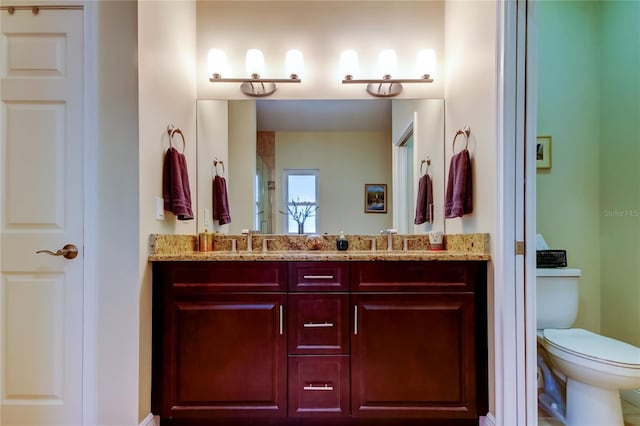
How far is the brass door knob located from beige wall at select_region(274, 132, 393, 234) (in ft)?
3.70

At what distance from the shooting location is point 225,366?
1.55 metres

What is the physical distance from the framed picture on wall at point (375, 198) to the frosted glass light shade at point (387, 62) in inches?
28.9

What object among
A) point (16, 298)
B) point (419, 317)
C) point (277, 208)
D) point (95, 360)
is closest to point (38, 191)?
point (16, 298)

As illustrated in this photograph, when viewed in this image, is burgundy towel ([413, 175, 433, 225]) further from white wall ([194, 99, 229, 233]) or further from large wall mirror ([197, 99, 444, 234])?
white wall ([194, 99, 229, 233])

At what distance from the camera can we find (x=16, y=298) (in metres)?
1.51

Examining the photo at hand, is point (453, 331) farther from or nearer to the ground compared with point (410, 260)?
nearer to the ground

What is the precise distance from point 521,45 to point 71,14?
207 centimetres

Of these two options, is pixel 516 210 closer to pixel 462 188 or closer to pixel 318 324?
pixel 462 188

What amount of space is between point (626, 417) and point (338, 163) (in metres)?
2.17

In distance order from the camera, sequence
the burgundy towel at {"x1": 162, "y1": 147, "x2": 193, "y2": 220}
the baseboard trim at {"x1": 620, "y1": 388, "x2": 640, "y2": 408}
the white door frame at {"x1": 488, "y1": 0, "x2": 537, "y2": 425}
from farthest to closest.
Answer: the baseboard trim at {"x1": 620, "y1": 388, "x2": 640, "y2": 408} → the burgundy towel at {"x1": 162, "y1": 147, "x2": 193, "y2": 220} → the white door frame at {"x1": 488, "y1": 0, "x2": 537, "y2": 425}

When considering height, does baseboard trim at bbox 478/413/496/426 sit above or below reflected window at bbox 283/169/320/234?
below

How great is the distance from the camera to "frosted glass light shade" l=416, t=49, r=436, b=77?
2072mm

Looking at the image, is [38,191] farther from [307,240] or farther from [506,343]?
[506,343]

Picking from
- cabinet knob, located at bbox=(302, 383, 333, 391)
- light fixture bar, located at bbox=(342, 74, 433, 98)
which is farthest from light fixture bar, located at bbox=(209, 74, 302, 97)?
cabinet knob, located at bbox=(302, 383, 333, 391)
